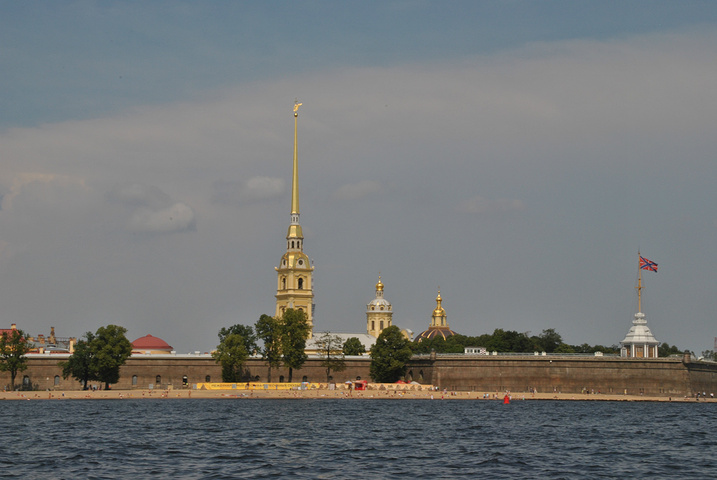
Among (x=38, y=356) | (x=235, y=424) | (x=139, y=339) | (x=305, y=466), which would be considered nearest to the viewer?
(x=305, y=466)

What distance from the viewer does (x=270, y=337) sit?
12575 centimetres

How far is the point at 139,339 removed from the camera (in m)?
168

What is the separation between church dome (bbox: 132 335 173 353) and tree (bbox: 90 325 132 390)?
4242 centimetres

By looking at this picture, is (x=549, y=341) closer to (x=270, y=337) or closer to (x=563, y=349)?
(x=563, y=349)

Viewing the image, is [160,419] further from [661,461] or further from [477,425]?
[661,461]

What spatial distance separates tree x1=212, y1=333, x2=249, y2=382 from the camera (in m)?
122

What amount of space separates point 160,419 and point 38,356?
5031 centimetres

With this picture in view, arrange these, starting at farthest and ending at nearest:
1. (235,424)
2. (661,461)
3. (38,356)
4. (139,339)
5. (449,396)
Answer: (139,339)
(38,356)
(449,396)
(235,424)
(661,461)

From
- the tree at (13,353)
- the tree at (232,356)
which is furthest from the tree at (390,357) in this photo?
the tree at (13,353)

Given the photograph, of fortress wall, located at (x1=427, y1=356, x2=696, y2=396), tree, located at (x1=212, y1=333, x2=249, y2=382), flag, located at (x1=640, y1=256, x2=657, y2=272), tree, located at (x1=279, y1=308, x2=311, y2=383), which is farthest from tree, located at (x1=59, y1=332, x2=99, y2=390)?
flag, located at (x1=640, y1=256, x2=657, y2=272)

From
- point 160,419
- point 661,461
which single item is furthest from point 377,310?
point 661,461

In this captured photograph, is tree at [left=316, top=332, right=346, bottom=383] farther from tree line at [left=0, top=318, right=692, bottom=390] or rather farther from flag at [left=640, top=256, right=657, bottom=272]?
flag at [left=640, top=256, right=657, bottom=272]

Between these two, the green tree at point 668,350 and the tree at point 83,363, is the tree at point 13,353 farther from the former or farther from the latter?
the green tree at point 668,350

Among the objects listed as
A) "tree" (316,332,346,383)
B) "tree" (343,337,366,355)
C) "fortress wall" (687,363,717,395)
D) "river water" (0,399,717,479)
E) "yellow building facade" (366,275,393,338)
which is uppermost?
"yellow building facade" (366,275,393,338)
